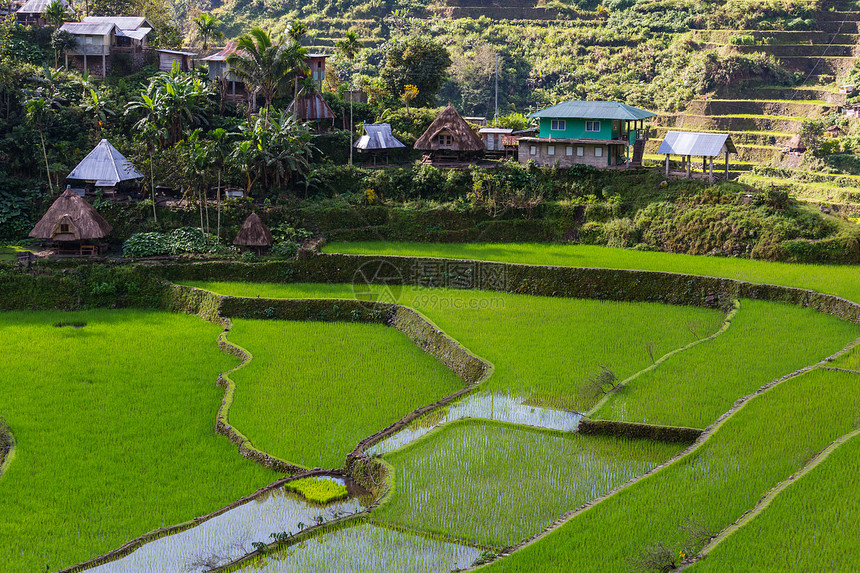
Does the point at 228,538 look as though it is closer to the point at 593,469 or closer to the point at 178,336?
the point at 593,469

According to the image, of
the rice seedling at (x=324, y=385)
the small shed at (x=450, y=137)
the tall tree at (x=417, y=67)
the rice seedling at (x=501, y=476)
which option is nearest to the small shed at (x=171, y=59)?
the tall tree at (x=417, y=67)

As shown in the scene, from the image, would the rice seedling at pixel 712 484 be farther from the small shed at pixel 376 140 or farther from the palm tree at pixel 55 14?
the palm tree at pixel 55 14

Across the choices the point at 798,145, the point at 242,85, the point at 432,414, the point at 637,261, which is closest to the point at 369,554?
the point at 432,414

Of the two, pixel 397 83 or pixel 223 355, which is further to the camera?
pixel 397 83

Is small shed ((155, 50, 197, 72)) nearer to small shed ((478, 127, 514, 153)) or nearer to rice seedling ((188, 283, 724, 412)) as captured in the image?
small shed ((478, 127, 514, 153))

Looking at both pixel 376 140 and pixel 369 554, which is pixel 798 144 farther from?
pixel 369 554

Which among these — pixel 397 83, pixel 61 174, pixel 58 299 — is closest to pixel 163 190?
pixel 61 174

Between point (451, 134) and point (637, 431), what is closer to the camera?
Result: point (637, 431)
